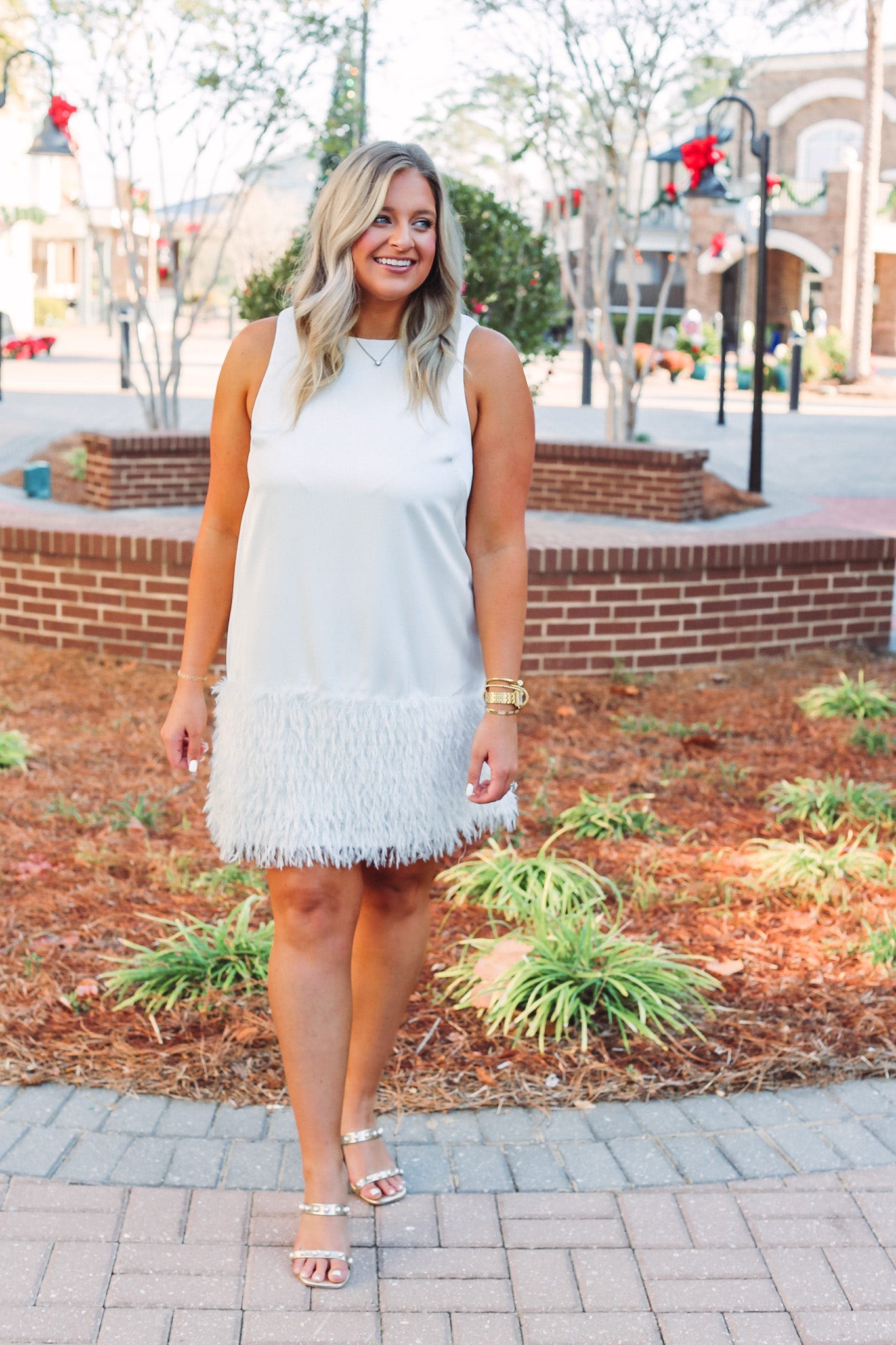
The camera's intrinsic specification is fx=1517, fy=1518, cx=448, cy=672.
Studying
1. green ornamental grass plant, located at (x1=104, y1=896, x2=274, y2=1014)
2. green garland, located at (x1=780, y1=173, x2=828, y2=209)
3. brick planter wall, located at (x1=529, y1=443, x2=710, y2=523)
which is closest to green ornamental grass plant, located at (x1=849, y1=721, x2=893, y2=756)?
green ornamental grass plant, located at (x1=104, y1=896, x2=274, y2=1014)

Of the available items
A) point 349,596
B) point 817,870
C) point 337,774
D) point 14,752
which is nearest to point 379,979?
point 337,774

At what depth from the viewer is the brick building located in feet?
131

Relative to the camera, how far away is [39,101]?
53.6 feet

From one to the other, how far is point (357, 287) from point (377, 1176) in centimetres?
158

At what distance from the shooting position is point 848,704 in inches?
235

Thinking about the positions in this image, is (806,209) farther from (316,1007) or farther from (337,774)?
(316,1007)

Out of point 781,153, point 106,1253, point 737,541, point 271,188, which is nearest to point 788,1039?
point 106,1253

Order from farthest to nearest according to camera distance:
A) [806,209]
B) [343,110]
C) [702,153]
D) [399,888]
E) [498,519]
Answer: [806,209] → [343,110] → [702,153] → [399,888] → [498,519]

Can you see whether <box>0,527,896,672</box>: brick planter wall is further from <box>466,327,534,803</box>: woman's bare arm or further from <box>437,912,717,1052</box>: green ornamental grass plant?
<box>466,327,534,803</box>: woman's bare arm

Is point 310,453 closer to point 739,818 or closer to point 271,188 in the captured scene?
point 739,818

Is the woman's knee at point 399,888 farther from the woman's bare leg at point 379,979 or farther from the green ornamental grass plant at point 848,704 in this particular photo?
the green ornamental grass plant at point 848,704

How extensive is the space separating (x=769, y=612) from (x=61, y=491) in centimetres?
703

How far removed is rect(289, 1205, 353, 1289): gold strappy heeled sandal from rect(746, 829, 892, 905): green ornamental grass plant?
1.93m

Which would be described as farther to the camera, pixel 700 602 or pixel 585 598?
pixel 700 602
